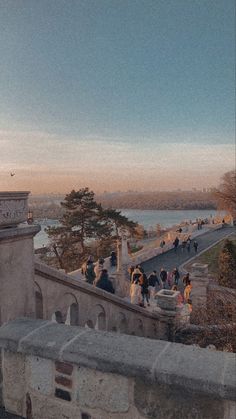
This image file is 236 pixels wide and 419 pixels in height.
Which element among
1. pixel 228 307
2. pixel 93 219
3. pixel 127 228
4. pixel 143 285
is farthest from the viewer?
pixel 127 228

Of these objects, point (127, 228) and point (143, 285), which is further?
point (127, 228)

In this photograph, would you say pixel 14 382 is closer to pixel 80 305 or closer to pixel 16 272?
pixel 16 272

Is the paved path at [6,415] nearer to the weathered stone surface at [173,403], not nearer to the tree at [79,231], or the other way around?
the weathered stone surface at [173,403]

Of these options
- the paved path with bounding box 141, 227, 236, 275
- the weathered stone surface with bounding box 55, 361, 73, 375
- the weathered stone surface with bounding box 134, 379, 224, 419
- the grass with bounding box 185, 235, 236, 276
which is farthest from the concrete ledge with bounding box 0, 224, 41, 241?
the grass with bounding box 185, 235, 236, 276

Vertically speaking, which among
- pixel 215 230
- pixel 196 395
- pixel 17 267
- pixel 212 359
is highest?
pixel 17 267

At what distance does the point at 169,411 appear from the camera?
1.79m

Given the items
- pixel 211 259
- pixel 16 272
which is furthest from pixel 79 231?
pixel 16 272

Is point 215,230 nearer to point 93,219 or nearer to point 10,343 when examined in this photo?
point 93,219

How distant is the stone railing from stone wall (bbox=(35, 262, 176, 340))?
1094 millimetres

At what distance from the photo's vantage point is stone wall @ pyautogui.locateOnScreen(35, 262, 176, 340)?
3.53 metres

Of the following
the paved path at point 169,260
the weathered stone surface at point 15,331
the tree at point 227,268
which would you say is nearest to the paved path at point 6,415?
the weathered stone surface at point 15,331

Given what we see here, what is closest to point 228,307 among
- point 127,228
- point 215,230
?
point 127,228

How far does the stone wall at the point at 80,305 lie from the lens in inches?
139

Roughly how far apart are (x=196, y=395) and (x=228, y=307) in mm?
7393
